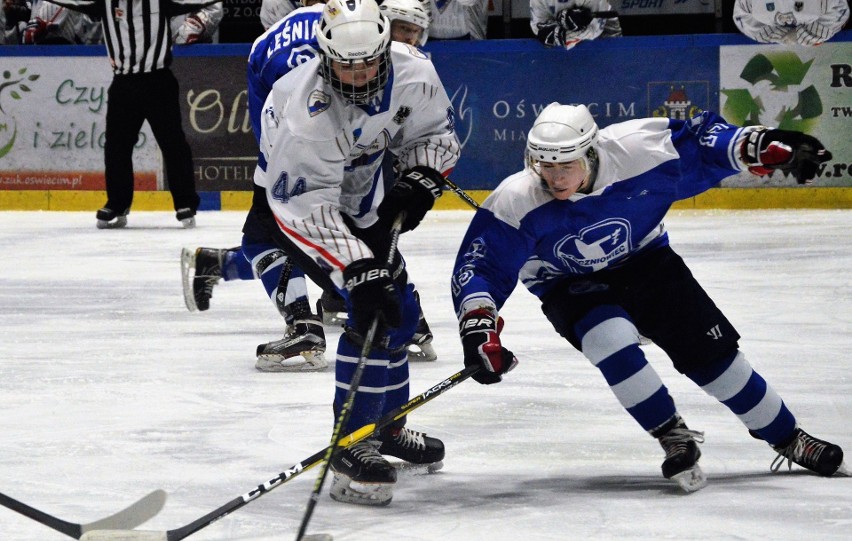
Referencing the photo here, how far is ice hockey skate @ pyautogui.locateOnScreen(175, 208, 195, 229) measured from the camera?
8062 millimetres

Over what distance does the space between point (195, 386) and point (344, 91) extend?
139 centimetres

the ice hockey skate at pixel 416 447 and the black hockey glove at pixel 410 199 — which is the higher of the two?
the black hockey glove at pixel 410 199

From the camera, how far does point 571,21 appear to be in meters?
8.34

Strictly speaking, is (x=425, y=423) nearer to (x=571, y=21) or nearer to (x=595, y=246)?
(x=595, y=246)

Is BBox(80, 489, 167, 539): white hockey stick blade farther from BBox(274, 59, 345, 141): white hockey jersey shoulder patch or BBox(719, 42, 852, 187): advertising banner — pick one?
BBox(719, 42, 852, 187): advertising banner

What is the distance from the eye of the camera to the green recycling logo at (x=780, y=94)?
8.31 metres

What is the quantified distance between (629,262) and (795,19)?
18.0 ft

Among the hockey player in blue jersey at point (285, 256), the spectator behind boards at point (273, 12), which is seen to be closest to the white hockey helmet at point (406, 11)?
the hockey player in blue jersey at point (285, 256)

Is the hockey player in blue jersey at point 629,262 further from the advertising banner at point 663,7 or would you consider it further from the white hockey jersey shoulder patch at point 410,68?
the advertising banner at point 663,7

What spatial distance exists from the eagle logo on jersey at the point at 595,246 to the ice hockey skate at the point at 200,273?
200cm

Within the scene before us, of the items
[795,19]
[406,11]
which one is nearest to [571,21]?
[795,19]

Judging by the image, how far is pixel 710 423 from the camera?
136 inches

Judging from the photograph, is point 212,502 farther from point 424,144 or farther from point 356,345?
point 424,144

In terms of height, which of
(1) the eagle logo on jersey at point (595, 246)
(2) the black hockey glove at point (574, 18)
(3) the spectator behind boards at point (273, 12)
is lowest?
(2) the black hockey glove at point (574, 18)
